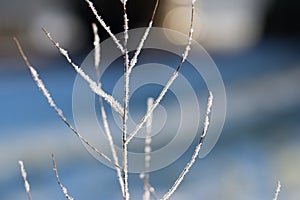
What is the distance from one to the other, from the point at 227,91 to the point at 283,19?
406 centimetres

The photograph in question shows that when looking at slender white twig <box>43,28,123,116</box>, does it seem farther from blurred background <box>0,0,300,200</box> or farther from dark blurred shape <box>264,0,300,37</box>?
dark blurred shape <box>264,0,300,37</box>

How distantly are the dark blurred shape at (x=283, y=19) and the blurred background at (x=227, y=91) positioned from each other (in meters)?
0.02

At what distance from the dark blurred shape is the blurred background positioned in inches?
0.7

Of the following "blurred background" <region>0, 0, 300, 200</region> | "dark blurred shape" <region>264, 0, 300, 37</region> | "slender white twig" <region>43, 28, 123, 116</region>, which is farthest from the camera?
"dark blurred shape" <region>264, 0, 300, 37</region>

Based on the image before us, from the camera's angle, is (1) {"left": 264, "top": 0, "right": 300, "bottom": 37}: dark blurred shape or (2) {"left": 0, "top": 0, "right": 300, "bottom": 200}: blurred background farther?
(1) {"left": 264, "top": 0, "right": 300, "bottom": 37}: dark blurred shape

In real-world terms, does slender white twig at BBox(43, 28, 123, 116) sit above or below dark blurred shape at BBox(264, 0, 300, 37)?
below

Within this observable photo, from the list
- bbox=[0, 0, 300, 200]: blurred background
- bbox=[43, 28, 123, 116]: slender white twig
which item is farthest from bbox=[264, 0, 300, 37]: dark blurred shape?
bbox=[43, 28, 123, 116]: slender white twig

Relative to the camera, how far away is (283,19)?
10.4 meters

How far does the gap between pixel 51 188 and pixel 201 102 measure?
2678mm

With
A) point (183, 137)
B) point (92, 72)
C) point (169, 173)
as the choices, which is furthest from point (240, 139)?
point (92, 72)

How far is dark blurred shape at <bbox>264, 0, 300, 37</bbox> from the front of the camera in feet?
33.1

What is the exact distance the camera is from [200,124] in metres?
5.51

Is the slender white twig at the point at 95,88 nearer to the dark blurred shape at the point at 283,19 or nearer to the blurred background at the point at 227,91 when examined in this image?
the blurred background at the point at 227,91

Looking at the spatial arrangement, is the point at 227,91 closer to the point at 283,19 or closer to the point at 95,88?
the point at 283,19
